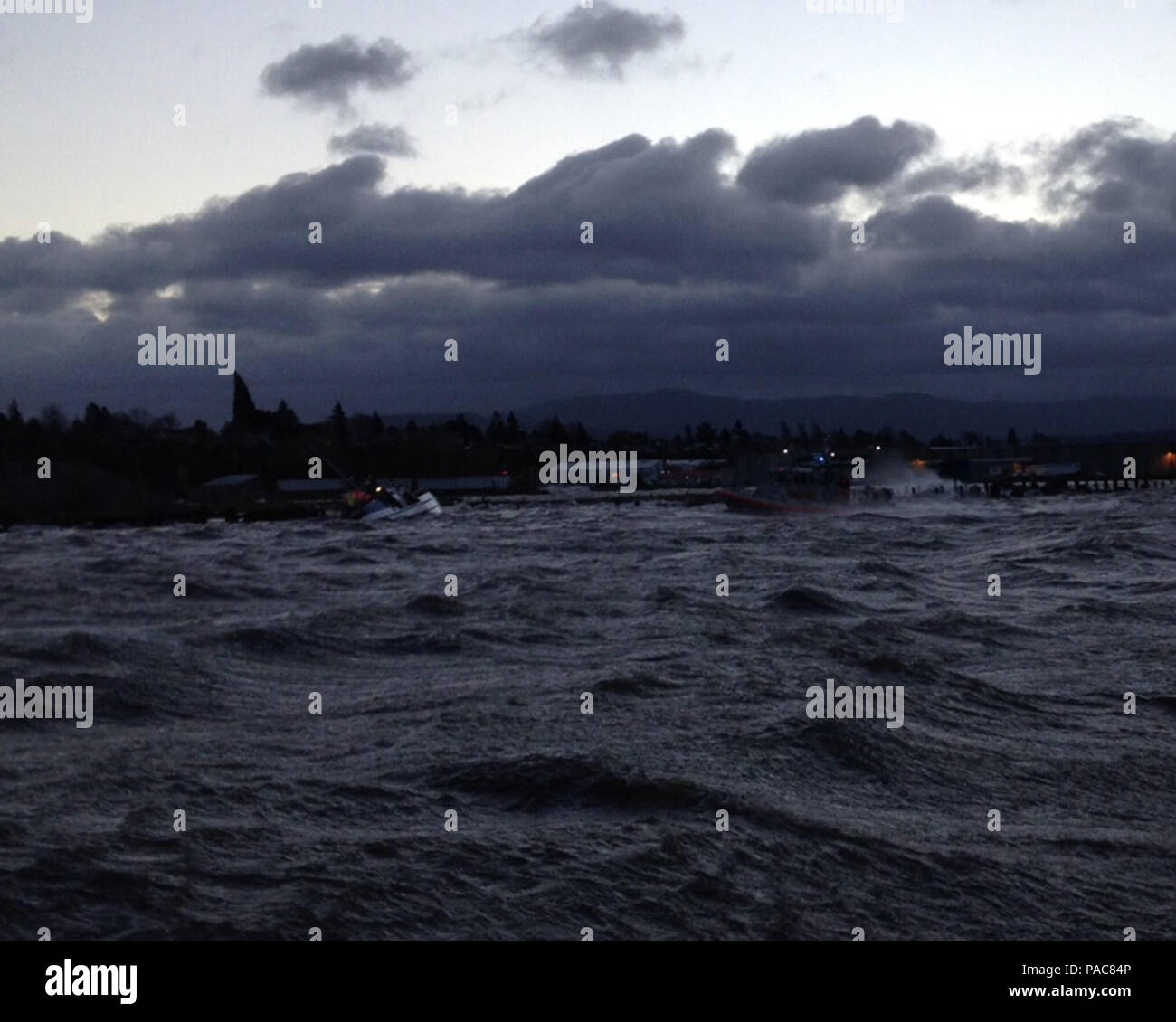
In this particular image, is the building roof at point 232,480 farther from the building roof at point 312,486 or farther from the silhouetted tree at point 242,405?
the silhouetted tree at point 242,405

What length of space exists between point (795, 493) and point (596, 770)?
83750 mm

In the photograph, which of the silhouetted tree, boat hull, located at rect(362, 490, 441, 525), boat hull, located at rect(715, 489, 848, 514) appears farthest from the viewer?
the silhouetted tree

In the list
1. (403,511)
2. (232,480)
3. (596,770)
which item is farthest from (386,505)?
(596,770)

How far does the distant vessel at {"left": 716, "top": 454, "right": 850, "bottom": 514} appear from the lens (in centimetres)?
9644

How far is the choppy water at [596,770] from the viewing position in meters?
11.1

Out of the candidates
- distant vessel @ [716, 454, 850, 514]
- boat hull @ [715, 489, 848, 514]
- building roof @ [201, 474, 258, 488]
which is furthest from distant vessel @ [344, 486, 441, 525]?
building roof @ [201, 474, 258, 488]

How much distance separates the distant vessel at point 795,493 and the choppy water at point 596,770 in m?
59.1

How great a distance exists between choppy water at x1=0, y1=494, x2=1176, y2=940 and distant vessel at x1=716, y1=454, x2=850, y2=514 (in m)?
59.1

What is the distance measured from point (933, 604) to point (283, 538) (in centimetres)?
5297

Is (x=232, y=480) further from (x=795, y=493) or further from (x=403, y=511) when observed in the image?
(x=795, y=493)

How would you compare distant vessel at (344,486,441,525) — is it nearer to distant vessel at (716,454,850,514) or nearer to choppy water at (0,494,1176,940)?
distant vessel at (716,454,850,514)

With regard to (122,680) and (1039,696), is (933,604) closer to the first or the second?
(1039,696)

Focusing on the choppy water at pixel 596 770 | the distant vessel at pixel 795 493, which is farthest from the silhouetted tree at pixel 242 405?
the choppy water at pixel 596 770
